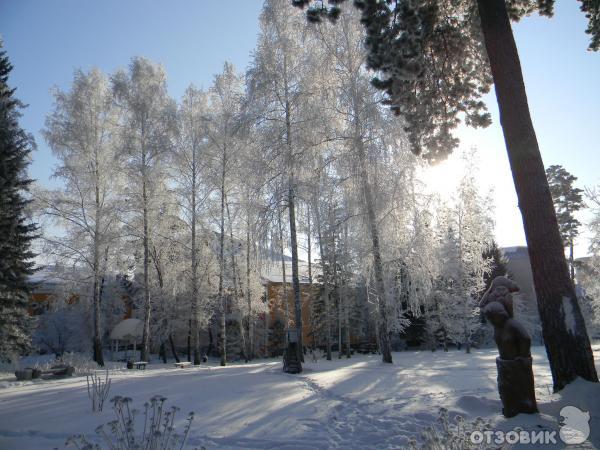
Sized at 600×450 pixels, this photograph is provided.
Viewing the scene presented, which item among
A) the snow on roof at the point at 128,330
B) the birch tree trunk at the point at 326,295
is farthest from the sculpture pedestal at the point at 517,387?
the snow on roof at the point at 128,330

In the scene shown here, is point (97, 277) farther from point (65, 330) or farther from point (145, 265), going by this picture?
point (65, 330)

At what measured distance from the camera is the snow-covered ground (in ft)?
15.8

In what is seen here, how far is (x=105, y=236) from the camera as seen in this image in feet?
62.9

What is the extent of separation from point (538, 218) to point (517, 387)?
235cm

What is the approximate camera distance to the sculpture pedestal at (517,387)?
494 centimetres

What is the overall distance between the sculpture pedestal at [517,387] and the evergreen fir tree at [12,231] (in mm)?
17008

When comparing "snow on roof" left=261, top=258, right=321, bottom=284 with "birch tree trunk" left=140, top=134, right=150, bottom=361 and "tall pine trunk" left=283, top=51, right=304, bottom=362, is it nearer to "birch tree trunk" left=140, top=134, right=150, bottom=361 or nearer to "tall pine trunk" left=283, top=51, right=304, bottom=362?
"tall pine trunk" left=283, top=51, right=304, bottom=362

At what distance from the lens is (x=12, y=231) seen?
15.8 metres

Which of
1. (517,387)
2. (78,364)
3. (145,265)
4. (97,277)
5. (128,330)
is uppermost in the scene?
(145,265)

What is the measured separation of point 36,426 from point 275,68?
42.2 feet

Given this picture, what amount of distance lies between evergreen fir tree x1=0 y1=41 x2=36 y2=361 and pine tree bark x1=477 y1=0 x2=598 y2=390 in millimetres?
16608

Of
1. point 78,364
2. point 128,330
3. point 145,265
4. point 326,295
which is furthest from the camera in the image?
point 128,330

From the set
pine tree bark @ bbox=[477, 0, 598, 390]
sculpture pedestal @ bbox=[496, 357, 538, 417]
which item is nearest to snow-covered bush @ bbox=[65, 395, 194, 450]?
sculpture pedestal @ bbox=[496, 357, 538, 417]

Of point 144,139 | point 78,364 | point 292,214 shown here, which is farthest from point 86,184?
point 292,214
